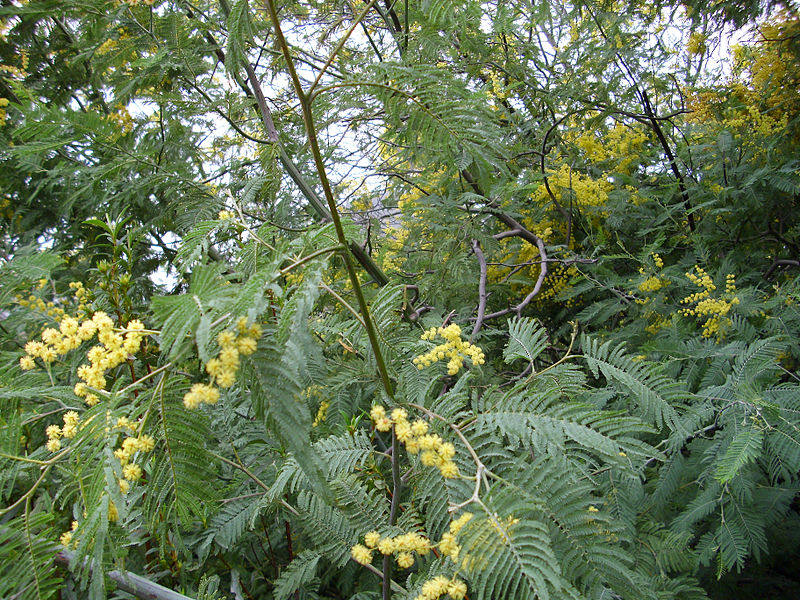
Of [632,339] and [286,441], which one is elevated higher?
[286,441]

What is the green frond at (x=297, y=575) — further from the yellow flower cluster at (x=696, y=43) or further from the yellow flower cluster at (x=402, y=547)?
the yellow flower cluster at (x=696, y=43)

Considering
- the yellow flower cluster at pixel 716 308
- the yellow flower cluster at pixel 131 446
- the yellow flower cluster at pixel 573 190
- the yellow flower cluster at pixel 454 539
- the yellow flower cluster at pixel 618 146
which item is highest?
the yellow flower cluster at pixel 618 146

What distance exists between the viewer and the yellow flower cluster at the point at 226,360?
637 millimetres

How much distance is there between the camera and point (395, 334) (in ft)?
3.69

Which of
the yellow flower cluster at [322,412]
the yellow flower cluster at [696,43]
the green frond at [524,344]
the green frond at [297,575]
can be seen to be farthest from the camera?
the yellow flower cluster at [696,43]

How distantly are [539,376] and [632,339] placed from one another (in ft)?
5.85

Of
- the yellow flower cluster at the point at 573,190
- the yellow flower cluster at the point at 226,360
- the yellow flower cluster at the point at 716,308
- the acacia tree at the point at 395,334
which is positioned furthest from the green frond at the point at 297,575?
the yellow flower cluster at the point at 573,190

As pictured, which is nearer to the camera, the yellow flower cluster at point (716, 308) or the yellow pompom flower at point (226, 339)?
the yellow pompom flower at point (226, 339)

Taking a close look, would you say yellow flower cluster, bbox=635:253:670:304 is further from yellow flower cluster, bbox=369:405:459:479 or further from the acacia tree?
yellow flower cluster, bbox=369:405:459:479

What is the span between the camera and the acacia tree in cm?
79

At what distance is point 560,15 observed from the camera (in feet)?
11.7

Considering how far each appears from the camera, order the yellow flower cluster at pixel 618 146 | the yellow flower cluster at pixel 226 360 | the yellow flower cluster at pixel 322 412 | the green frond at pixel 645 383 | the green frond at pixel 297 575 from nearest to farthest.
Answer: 1. the yellow flower cluster at pixel 226 360
2. the green frond at pixel 645 383
3. the green frond at pixel 297 575
4. the yellow flower cluster at pixel 322 412
5. the yellow flower cluster at pixel 618 146

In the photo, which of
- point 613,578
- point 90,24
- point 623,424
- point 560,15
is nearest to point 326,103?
Result: point 623,424

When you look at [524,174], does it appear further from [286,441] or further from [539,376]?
[286,441]
